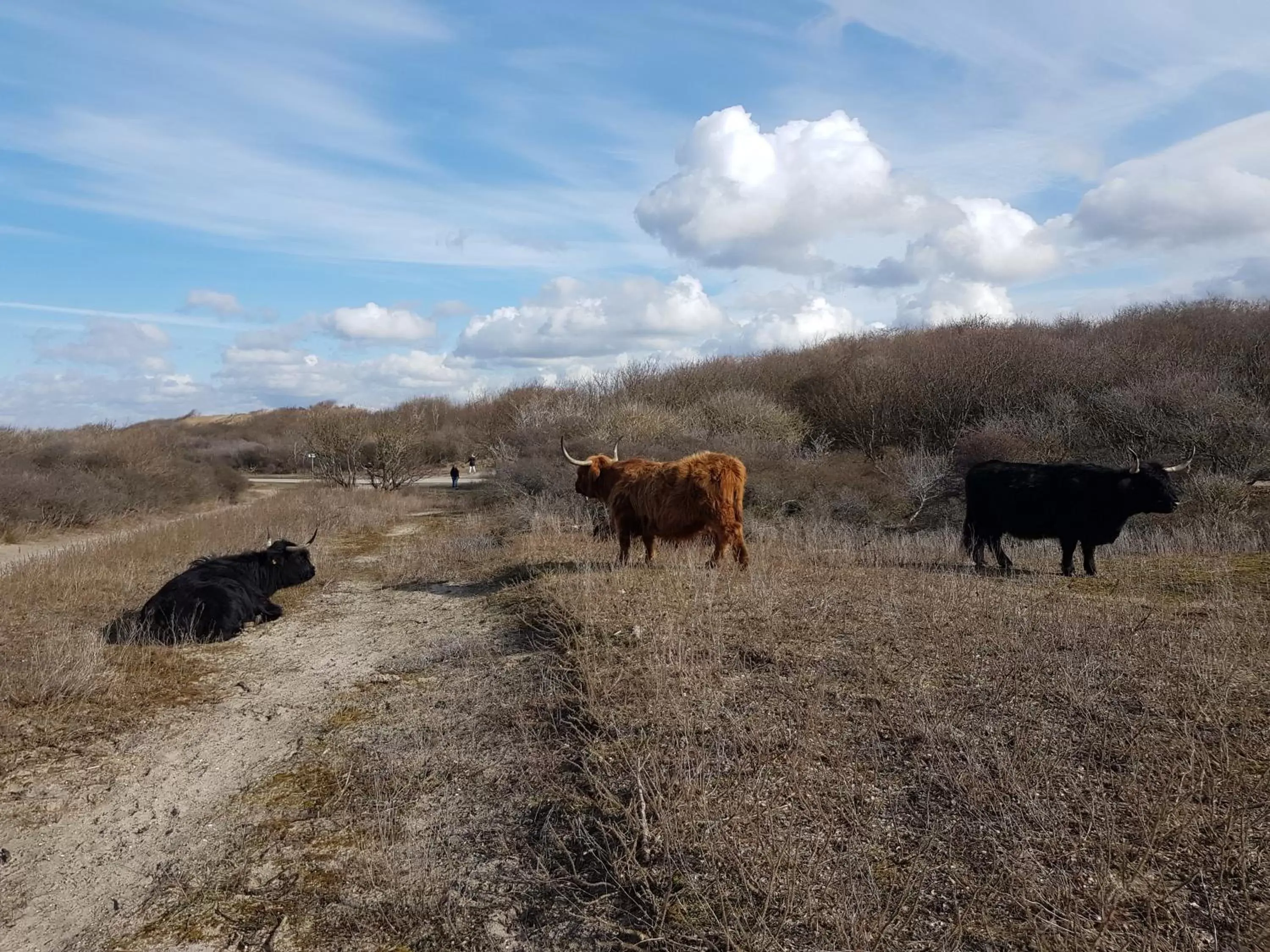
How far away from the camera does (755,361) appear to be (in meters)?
40.2

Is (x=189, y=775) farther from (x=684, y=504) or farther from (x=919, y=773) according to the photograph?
(x=684, y=504)

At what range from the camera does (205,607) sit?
8.93 m

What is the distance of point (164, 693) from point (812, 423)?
93.4 feet

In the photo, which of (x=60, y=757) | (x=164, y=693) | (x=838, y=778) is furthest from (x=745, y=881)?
(x=164, y=693)

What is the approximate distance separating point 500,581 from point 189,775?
5.55 m

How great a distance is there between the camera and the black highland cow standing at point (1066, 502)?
33.2 feet

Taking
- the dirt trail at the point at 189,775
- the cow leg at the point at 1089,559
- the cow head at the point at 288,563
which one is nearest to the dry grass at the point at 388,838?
the dirt trail at the point at 189,775

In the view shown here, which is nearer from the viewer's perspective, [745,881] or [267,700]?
[745,881]

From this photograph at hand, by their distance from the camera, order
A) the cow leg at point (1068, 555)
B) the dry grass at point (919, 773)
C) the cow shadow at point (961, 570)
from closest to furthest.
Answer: the dry grass at point (919, 773)
the cow shadow at point (961, 570)
the cow leg at point (1068, 555)

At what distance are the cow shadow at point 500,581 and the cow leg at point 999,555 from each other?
524cm

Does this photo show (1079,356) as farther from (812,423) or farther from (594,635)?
(594,635)

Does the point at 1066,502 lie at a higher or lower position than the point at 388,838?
higher

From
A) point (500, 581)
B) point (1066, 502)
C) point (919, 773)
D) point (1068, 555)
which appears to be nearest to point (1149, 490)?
point (1066, 502)

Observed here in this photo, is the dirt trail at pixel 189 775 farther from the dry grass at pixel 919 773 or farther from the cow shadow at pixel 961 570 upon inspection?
the cow shadow at pixel 961 570
